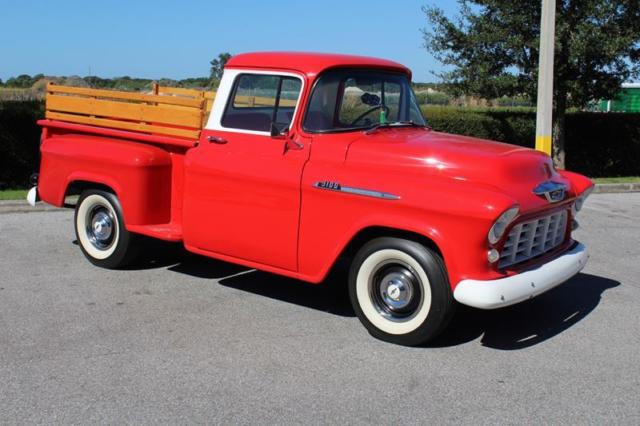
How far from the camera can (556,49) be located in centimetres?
1302

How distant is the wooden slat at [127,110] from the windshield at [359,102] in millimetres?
1232

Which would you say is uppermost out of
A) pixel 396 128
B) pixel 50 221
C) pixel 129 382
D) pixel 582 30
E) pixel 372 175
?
pixel 582 30

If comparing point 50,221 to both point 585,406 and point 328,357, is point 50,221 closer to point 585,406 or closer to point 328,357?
point 328,357

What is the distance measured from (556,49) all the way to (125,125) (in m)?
9.11

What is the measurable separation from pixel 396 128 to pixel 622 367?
2.43m

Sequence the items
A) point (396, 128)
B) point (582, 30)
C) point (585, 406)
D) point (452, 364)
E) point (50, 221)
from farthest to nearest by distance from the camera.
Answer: point (582, 30) → point (50, 221) → point (396, 128) → point (452, 364) → point (585, 406)

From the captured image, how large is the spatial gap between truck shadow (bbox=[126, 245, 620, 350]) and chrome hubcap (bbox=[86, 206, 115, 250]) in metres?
0.38

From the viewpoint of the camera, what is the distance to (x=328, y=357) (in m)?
4.64

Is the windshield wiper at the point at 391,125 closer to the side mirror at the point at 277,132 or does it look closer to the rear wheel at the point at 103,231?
the side mirror at the point at 277,132

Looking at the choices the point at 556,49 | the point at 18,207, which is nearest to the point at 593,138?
the point at 556,49

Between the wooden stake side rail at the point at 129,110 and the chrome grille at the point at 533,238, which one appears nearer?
the chrome grille at the point at 533,238

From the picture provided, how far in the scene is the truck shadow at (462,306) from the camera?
5145mm

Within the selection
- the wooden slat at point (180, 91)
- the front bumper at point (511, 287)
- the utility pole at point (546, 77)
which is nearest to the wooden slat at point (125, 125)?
the wooden slat at point (180, 91)

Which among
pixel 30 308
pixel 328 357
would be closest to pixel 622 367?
pixel 328 357
